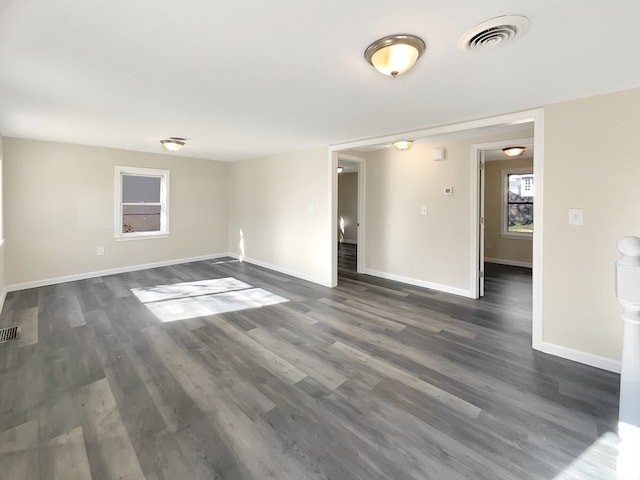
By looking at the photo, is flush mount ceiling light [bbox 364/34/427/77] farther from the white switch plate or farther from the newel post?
the white switch plate

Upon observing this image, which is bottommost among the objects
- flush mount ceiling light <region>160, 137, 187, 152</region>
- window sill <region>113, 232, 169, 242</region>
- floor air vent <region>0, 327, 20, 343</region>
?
floor air vent <region>0, 327, 20, 343</region>

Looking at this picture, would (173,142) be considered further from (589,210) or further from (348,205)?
(348,205)

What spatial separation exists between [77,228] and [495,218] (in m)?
8.66

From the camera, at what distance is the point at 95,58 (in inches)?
76.9

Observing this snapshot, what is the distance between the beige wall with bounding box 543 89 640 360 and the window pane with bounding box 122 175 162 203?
668cm

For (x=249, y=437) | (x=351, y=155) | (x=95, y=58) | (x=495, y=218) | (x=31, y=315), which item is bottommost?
(x=249, y=437)

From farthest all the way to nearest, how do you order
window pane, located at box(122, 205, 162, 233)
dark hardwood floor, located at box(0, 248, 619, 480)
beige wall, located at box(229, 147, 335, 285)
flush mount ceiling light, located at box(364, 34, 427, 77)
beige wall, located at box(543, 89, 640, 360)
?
window pane, located at box(122, 205, 162, 233), beige wall, located at box(229, 147, 335, 285), beige wall, located at box(543, 89, 640, 360), flush mount ceiling light, located at box(364, 34, 427, 77), dark hardwood floor, located at box(0, 248, 619, 480)

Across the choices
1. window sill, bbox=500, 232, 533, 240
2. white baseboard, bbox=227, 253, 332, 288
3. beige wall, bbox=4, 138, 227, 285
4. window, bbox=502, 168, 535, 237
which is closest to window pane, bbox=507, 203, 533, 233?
window, bbox=502, 168, 535, 237

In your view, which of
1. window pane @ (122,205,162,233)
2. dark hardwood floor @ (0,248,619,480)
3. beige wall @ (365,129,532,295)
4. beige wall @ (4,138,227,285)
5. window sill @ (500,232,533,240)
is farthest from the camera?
window pane @ (122,205,162,233)

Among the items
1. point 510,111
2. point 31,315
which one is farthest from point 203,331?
point 510,111

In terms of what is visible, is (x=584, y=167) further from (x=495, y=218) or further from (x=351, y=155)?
(x=495, y=218)

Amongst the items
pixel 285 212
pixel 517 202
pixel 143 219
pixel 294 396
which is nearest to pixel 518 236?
pixel 517 202

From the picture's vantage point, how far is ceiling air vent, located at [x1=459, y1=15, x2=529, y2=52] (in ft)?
5.00

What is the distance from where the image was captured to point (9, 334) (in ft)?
9.86
